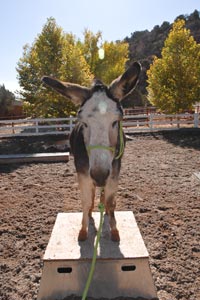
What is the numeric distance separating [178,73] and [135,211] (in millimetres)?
14831

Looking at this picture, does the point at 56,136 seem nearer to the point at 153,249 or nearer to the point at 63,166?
the point at 63,166

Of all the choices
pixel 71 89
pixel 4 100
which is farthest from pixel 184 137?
pixel 4 100

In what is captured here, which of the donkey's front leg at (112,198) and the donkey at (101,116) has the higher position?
the donkey at (101,116)

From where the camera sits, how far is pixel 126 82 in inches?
111

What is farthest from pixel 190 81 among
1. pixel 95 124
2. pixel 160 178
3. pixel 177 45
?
pixel 95 124

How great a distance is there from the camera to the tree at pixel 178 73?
709 inches

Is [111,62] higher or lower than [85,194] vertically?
higher

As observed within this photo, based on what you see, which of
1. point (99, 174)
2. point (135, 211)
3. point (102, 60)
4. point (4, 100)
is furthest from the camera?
point (4, 100)

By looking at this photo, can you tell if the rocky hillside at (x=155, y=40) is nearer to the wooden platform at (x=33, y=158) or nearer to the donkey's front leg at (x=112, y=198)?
the wooden platform at (x=33, y=158)

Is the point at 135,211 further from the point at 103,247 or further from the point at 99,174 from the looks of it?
the point at 99,174

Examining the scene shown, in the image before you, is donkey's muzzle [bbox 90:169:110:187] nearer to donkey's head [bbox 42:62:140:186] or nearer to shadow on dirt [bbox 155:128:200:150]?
donkey's head [bbox 42:62:140:186]

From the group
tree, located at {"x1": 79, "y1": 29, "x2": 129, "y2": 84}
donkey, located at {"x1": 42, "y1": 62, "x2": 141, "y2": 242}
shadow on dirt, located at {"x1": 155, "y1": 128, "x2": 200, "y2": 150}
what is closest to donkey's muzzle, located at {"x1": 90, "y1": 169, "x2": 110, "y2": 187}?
donkey, located at {"x1": 42, "y1": 62, "x2": 141, "y2": 242}

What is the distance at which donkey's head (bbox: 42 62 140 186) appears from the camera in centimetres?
246

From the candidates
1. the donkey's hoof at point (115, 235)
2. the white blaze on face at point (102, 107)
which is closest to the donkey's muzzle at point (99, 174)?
the white blaze on face at point (102, 107)
